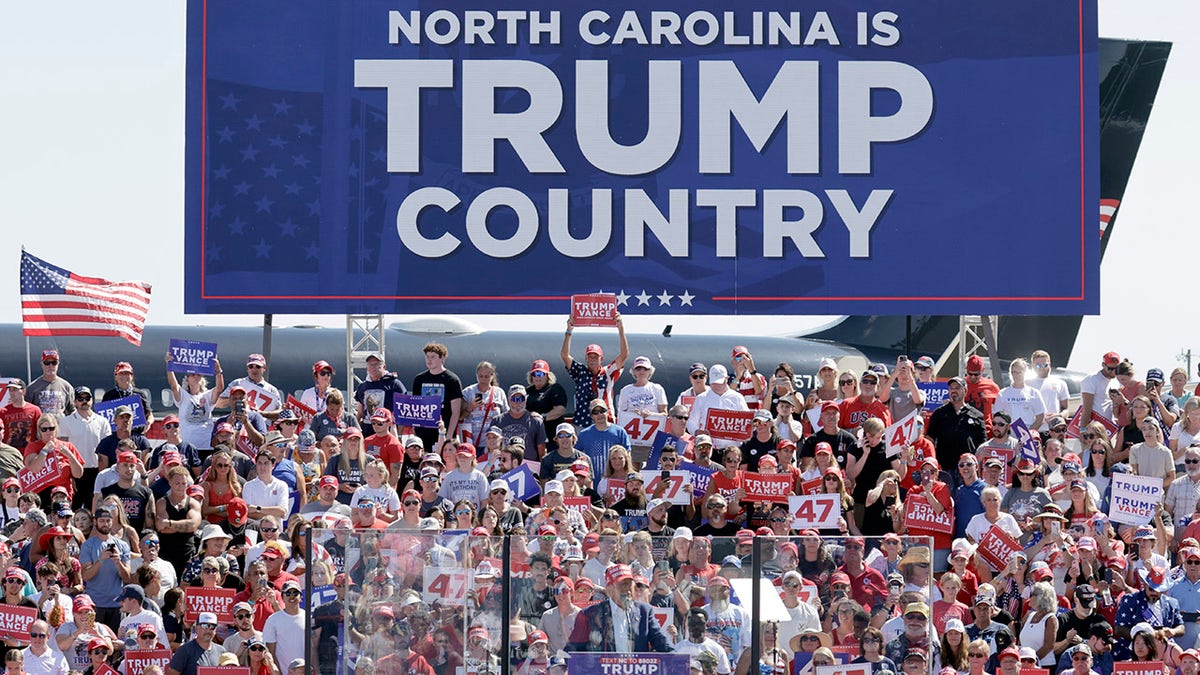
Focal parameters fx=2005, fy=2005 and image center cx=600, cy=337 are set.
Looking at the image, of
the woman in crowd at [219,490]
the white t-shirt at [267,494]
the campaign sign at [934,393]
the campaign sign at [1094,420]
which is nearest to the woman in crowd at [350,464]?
the white t-shirt at [267,494]

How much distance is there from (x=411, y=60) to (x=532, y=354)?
11466 mm

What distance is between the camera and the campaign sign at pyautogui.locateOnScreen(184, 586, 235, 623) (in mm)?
15039

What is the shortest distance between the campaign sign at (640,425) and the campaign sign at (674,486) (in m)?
2.06

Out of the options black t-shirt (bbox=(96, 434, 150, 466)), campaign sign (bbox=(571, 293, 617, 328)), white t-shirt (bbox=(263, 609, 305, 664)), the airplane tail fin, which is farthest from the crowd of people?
the airplane tail fin

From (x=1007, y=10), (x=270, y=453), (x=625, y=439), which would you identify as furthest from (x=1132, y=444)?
(x=270, y=453)

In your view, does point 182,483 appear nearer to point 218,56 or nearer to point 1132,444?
point 218,56

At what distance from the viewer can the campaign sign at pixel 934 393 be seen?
790 inches

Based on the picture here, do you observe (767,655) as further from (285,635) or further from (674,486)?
(674,486)

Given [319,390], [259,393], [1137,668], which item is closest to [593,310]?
[319,390]

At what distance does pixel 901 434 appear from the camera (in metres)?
18.5

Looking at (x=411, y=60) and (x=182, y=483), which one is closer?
(x=182, y=483)

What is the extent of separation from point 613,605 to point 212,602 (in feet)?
13.1

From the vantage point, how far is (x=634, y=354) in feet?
108

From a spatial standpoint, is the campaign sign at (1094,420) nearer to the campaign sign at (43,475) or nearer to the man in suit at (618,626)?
the man in suit at (618,626)
